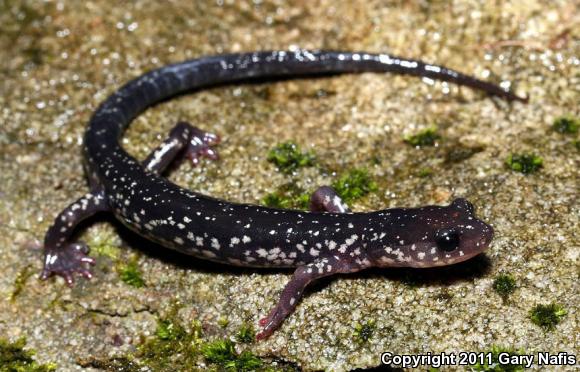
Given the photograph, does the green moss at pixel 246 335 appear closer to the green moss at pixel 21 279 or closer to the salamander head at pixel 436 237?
the salamander head at pixel 436 237

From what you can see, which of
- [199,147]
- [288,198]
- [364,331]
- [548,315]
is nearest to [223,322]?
[364,331]

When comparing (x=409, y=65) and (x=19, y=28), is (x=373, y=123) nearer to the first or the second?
(x=409, y=65)

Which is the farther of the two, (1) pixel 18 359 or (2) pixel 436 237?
(1) pixel 18 359

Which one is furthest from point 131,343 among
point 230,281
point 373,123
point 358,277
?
point 373,123

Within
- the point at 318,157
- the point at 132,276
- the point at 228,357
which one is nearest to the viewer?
the point at 228,357

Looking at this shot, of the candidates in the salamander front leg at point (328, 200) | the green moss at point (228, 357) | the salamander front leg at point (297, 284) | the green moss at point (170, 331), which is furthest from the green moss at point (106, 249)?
the salamander front leg at point (328, 200)

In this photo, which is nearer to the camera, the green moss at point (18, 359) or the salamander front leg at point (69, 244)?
the green moss at point (18, 359)

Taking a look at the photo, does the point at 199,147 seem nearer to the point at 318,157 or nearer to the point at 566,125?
the point at 318,157
